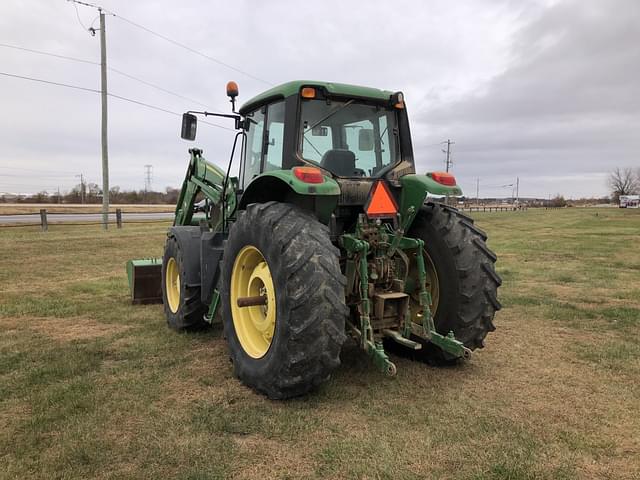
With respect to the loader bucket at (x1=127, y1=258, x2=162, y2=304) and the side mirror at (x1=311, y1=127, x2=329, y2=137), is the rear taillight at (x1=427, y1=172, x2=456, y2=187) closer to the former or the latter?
the side mirror at (x1=311, y1=127, x2=329, y2=137)

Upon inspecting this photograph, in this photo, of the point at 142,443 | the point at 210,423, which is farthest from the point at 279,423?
the point at 142,443

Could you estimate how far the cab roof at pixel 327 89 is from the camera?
3.96 meters

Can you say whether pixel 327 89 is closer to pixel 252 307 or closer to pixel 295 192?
pixel 295 192

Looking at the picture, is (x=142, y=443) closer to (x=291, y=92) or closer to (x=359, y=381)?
(x=359, y=381)

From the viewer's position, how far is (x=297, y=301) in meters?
3.13

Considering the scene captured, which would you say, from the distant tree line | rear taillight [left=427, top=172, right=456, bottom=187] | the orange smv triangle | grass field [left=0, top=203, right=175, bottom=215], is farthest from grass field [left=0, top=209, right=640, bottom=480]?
the distant tree line

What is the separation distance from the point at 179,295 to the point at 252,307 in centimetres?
163

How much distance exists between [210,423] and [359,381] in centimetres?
127

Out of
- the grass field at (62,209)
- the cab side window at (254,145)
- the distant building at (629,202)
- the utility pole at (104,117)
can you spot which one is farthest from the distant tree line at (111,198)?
the distant building at (629,202)

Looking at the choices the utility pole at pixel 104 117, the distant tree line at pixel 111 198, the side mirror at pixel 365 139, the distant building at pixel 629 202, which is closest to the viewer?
the side mirror at pixel 365 139

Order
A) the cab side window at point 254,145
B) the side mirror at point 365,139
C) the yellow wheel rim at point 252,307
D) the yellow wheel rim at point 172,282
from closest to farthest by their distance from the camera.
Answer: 1. the yellow wheel rim at point 252,307
2. the side mirror at point 365,139
3. the cab side window at point 254,145
4. the yellow wheel rim at point 172,282

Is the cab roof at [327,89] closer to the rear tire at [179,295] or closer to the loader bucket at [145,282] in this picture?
the rear tire at [179,295]

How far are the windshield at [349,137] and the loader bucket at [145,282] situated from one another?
12.2 feet

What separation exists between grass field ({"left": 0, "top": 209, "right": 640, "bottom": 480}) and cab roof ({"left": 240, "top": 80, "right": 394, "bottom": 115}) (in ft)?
7.97
